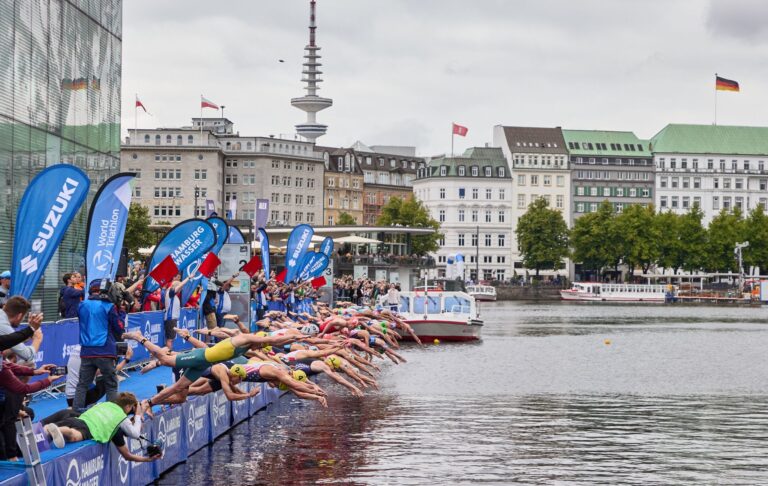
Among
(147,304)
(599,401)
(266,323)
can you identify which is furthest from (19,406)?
(599,401)

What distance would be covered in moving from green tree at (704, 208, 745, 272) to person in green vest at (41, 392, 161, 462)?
157736 mm

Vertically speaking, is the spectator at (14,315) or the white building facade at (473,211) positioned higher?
the white building facade at (473,211)

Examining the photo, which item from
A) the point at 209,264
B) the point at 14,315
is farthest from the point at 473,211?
the point at 14,315

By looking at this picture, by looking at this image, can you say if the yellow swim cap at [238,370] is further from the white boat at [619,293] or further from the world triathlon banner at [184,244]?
the white boat at [619,293]

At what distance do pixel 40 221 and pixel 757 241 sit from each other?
161271 millimetres

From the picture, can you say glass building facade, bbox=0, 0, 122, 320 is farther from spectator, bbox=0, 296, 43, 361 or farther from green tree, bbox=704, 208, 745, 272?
green tree, bbox=704, 208, 745, 272

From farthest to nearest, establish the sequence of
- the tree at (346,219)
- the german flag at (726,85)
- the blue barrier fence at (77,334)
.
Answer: the tree at (346,219), the german flag at (726,85), the blue barrier fence at (77,334)

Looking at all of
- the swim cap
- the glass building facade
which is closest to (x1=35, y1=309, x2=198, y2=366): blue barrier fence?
the glass building facade

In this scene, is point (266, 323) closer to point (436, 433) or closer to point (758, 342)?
point (436, 433)

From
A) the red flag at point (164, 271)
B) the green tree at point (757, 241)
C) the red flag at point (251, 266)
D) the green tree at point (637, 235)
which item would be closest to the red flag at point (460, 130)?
the green tree at point (637, 235)

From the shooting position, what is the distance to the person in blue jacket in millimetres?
21281

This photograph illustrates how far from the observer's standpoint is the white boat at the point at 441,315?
6269 centimetres

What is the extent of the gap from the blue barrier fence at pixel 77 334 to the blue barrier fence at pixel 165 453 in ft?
9.38

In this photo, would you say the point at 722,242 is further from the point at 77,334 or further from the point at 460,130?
the point at 77,334
